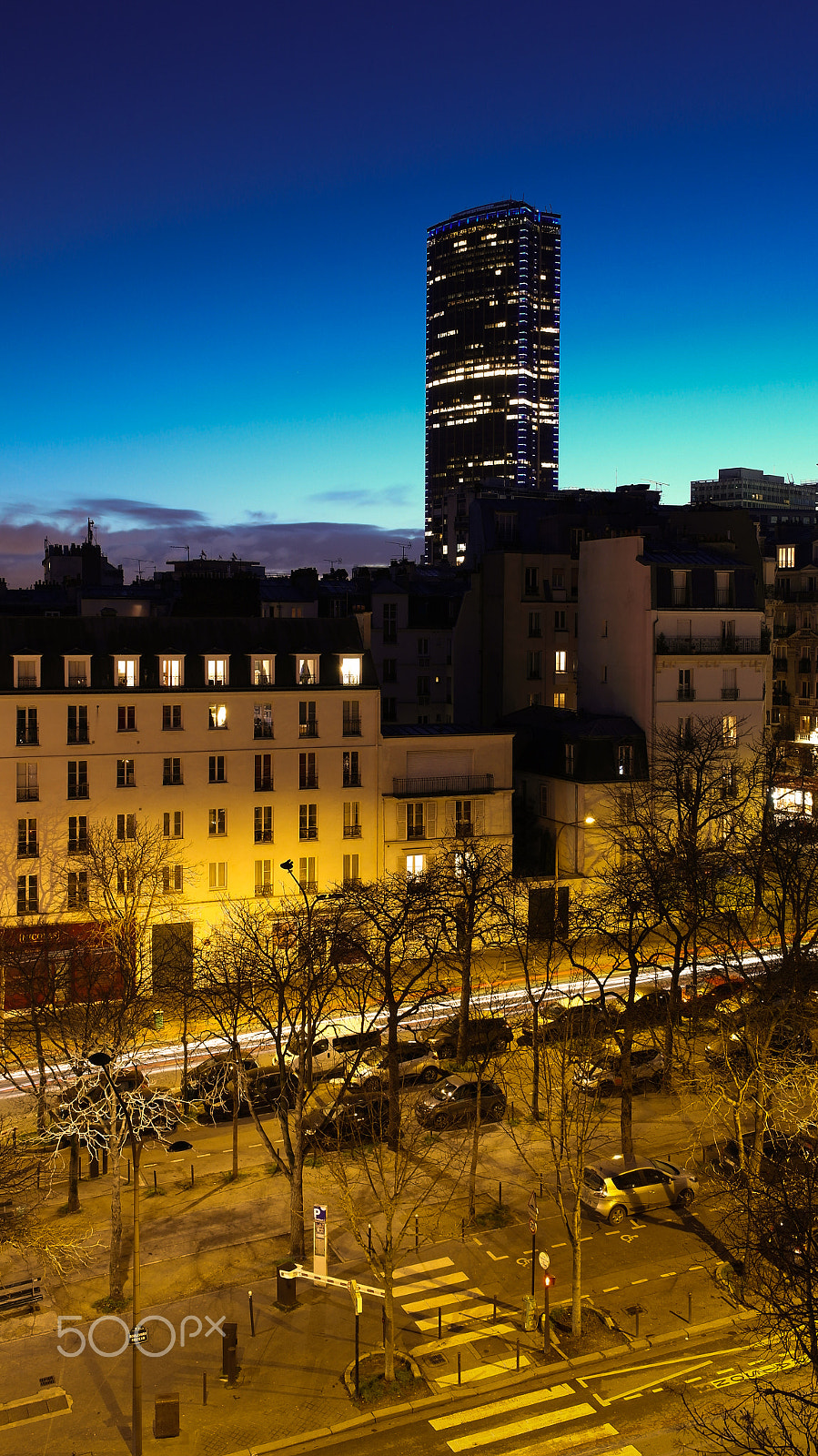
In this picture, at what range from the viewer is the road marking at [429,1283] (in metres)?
27.8

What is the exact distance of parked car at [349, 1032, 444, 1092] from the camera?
38.3 m

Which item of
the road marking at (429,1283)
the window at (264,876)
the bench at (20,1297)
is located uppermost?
the window at (264,876)

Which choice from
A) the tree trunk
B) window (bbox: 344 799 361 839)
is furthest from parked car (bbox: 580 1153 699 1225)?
window (bbox: 344 799 361 839)

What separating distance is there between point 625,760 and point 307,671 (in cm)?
1797

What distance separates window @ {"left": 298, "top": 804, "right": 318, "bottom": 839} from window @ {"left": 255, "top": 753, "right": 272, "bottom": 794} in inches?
75.2

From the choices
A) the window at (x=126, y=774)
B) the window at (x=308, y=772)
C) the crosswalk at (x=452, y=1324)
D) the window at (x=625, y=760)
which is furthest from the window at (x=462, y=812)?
the crosswalk at (x=452, y=1324)

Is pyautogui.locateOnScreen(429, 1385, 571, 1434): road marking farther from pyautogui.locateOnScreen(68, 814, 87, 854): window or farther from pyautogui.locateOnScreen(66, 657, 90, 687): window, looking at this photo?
pyautogui.locateOnScreen(66, 657, 90, 687): window

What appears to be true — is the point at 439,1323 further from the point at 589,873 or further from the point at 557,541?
the point at 557,541

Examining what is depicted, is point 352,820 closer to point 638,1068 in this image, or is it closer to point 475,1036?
point 475,1036

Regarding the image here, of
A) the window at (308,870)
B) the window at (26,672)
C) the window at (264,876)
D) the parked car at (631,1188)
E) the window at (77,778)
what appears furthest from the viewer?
the window at (308,870)

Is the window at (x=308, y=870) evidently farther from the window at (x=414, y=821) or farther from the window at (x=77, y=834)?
the window at (x=77, y=834)

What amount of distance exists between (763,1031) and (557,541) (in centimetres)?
4931

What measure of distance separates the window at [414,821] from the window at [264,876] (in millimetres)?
6930

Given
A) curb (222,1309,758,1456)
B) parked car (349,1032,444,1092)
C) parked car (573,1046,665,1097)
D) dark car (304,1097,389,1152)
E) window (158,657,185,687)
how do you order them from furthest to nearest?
A: window (158,657,185,687) < parked car (573,1046,665,1097) < parked car (349,1032,444,1092) < dark car (304,1097,389,1152) < curb (222,1309,758,1456)
